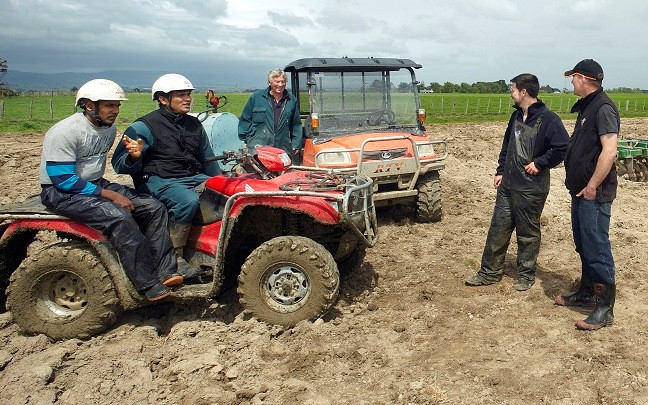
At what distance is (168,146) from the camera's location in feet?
16.4

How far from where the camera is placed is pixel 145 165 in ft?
16.4

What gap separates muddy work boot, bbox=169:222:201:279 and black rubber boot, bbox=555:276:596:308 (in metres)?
3.15

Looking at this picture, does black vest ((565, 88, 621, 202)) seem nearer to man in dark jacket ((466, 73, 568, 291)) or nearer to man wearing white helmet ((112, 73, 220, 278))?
man in dark jacket ((466, 73, 568, 291))

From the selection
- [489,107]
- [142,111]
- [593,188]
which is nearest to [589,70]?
[593,188]

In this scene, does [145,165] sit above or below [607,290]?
above

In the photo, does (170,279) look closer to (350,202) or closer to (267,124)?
(350,202)

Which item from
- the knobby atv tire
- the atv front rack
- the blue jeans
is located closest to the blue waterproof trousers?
the atv front rack

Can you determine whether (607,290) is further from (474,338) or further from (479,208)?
(479,208)

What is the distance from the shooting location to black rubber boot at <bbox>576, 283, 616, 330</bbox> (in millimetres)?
4727

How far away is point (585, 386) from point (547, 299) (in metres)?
1.64

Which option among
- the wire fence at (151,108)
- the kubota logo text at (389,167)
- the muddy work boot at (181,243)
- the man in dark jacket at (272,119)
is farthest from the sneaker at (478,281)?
the wire fence at (151,108)

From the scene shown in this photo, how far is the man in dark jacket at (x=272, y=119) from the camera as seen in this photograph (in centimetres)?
770

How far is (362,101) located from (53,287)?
17.0 ft

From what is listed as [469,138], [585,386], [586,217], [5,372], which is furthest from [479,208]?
[469,138]
